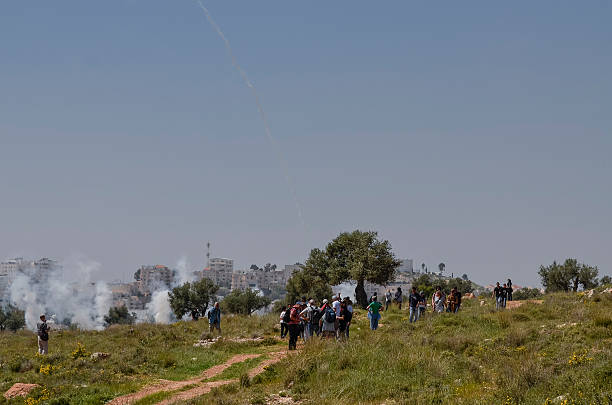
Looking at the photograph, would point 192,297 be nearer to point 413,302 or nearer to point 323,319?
point 413,302

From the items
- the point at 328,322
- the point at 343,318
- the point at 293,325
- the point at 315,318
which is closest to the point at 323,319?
the point at 328,322

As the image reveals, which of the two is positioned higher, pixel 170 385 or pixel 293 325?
pixel 293 325

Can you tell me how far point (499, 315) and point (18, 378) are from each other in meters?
20.3

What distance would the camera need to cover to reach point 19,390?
20.4 metres

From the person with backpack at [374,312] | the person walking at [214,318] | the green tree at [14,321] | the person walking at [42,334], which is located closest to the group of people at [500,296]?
the person with backpack at [374,312]

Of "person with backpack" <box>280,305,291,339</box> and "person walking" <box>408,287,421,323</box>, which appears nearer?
"person with backpack" <box>280,305,291,339</box>

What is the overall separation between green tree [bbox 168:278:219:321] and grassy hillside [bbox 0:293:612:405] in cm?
4964

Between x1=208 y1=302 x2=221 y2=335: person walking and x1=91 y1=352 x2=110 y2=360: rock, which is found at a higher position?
x1=208 y1=302 x2=221 y2=335: person walking

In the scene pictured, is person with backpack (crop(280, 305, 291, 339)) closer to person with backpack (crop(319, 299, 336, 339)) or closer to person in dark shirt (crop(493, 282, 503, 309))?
person with backpack (crop(319, 299, 336, 339))

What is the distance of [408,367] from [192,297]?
6632 cm

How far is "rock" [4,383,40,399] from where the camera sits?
19.9 m

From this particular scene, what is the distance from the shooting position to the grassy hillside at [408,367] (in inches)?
557

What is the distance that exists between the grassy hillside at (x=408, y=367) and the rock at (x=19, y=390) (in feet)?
1.78

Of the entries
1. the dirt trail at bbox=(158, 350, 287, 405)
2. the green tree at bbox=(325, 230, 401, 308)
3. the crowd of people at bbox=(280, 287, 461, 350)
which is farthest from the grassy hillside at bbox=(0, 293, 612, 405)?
the green tree at bbox=(325, 230, 401, 308)
